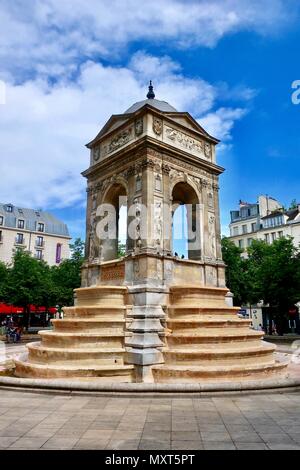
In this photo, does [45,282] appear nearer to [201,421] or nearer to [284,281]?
[284,281]

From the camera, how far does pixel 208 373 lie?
30.8 feet

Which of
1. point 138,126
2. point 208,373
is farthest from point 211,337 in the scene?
point 138,126

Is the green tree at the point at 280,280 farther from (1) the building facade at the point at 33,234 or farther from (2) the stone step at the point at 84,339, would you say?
(1) the building facade at the point at 33,234

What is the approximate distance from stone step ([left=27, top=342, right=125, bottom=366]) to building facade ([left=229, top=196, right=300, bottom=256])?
4124 cm

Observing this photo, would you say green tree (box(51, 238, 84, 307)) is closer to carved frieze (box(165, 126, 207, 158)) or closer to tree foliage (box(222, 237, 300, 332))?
tree foliage (box(222, 237, 300, 332))

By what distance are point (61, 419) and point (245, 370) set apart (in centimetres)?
517

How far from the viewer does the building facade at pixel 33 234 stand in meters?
56.1

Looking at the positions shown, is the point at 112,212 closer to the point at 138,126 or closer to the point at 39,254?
the point at 138,126

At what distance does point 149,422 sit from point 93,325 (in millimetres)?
4950

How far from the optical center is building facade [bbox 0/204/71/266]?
5606 cm

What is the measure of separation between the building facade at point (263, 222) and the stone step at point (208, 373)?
132ft

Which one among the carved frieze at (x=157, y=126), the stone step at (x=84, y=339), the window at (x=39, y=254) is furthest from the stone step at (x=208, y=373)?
the window at (x=39, y=254)
